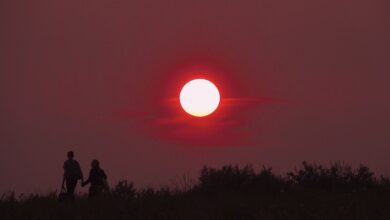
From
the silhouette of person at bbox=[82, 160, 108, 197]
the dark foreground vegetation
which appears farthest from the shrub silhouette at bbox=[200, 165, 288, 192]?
the silhouette of person at bbox=[82, 160, 108, 197]

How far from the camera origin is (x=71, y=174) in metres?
19.7

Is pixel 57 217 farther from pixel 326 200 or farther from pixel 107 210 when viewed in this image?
pixel 326 200

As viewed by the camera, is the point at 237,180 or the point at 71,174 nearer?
the point at 71,174

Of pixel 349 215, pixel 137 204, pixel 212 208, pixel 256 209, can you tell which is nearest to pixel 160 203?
pixel 137 204

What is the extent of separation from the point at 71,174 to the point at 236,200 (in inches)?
227

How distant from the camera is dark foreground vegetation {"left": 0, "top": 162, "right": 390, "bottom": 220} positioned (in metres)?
13.5

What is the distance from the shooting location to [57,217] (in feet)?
48.2

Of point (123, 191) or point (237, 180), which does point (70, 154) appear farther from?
point (237, 180)

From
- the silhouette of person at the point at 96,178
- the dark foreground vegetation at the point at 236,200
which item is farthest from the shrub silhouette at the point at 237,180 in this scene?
the silhouette of person at the point at 96,178

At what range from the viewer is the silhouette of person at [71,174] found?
19.7 metres

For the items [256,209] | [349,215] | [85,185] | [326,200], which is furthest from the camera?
[85,185]

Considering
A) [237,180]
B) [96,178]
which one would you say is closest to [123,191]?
[96,178]

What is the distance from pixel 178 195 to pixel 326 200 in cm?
437

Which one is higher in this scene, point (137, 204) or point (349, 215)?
point (137, 204)
